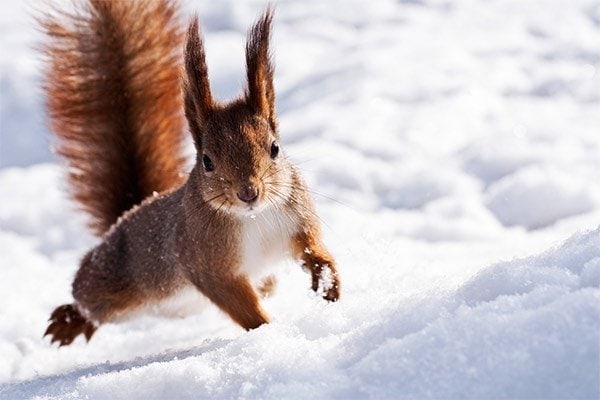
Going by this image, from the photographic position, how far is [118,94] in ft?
11.7

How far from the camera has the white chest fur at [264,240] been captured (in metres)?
2.61

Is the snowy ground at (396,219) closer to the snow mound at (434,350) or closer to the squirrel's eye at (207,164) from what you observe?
the snow mound at (434,350)

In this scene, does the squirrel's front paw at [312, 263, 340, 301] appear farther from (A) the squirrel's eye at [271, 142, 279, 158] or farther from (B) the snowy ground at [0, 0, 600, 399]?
(A) the squirrel's eye at [271, 142, 279, 158]

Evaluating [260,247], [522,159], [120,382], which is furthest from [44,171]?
[120,382]

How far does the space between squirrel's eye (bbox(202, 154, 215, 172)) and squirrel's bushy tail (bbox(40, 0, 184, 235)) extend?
99 centimetres

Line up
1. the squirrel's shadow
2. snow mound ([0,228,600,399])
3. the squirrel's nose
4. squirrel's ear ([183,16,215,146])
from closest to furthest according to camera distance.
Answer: snow mound ([0,228,600,399]), the squirrel's shadow, the squirrel's nose, squirrel's ear ([183,16,215,146])

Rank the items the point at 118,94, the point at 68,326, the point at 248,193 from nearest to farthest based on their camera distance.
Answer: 1. the point at 248,193
2. the point at 68,326
3. the point at 118,94

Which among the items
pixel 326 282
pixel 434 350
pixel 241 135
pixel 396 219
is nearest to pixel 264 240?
pixel 326 282

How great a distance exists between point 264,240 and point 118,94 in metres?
1.19

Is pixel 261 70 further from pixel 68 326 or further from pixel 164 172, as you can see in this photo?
pixel 68 326

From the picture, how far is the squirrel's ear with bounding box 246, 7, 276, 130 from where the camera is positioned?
257cm

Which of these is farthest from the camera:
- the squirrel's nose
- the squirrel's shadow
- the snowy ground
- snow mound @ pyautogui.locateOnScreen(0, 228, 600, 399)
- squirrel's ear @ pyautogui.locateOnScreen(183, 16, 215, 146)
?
squirrel's ear @ pyautogui.locateOnScreen(183, 16, 215, 146)

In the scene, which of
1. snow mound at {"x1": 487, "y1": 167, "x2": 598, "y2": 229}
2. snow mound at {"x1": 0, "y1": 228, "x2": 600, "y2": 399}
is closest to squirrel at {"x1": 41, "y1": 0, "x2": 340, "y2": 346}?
snow mound at {"x1": 0, "y1": 228, "x2": 600, "y2": 399}

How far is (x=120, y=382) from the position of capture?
1913 mm
